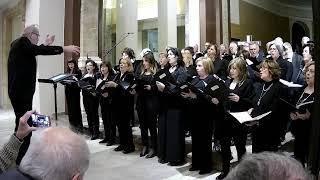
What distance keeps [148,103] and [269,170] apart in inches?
195

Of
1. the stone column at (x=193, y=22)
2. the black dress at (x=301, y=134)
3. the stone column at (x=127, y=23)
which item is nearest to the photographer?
the black dress at (x=301, y=134)

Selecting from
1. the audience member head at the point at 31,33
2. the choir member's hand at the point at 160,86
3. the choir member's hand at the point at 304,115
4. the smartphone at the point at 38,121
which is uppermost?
the audience member head at the point at 31,33

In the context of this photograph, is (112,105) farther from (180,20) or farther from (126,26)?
(180,20)

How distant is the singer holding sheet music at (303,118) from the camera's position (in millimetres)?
4133

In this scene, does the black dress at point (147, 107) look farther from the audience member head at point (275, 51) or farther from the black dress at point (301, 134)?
the black dress at point (301, 134)

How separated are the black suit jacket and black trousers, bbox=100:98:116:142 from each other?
2.02 metres

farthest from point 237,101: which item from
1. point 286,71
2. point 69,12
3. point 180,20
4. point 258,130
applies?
point 180,20

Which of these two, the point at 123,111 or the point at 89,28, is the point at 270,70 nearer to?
the point at 123,111

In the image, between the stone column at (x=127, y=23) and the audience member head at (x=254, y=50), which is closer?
the audience member head at (x=254, y=50)

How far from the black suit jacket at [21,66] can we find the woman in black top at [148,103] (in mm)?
1544

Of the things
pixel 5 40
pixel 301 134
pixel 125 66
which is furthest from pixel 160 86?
pixel 5 40

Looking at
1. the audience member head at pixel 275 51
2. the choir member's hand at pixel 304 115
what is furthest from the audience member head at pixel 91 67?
the choir member's hand at pixel 304 115

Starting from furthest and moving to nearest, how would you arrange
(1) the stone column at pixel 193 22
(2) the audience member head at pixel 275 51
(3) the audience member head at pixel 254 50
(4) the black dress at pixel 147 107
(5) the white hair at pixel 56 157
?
(1) the stone column at pixel 193 22 → (3) the audience member head at pixel 254 50 → (2) the audience member head at pixel 275 51 → (4) the black dress at pixel 147 107 → (5) the white hair at pixel 56 157

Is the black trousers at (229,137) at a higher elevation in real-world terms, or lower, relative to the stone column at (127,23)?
lower
